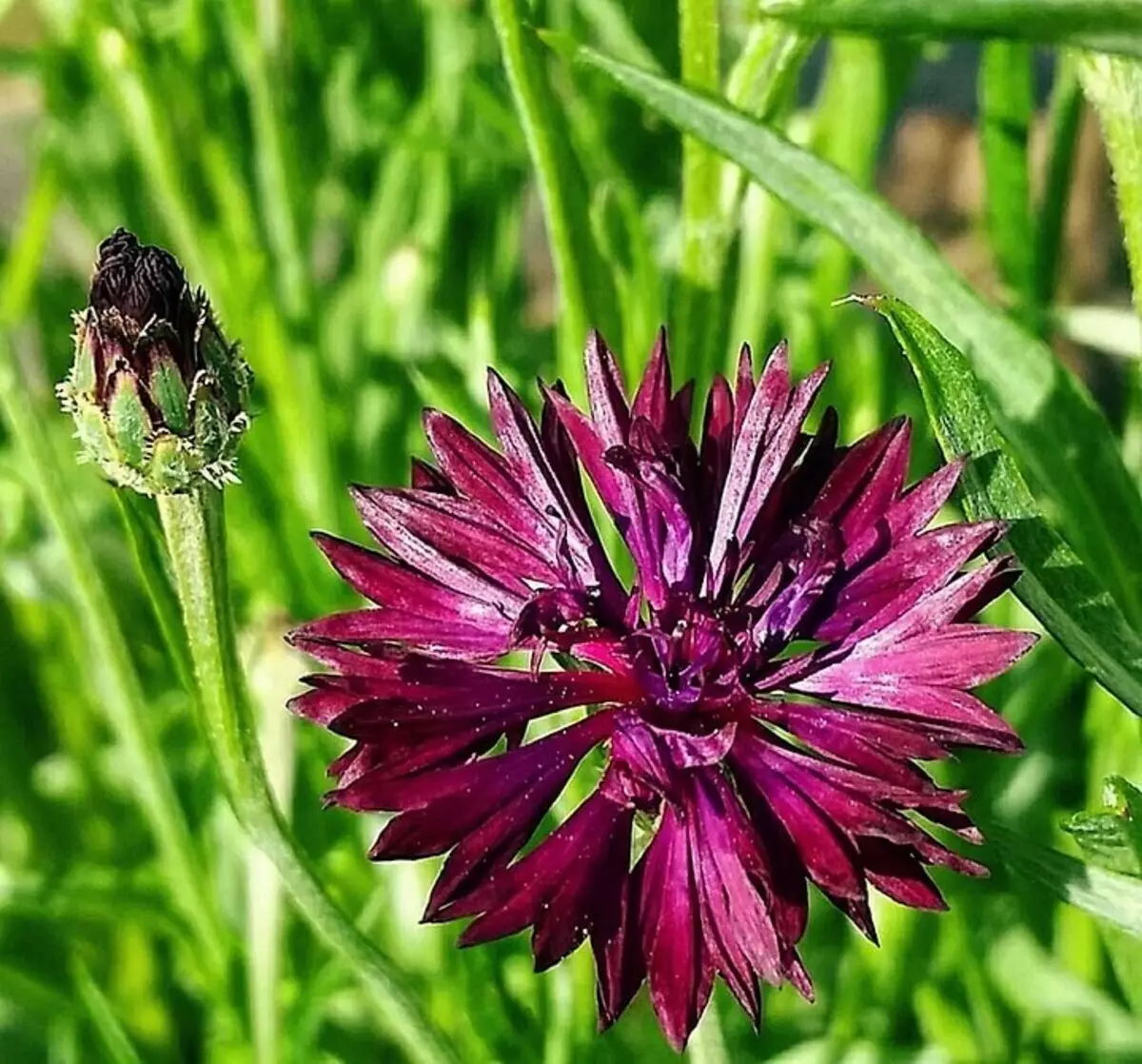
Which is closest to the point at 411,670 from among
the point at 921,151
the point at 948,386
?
the point at 948,386

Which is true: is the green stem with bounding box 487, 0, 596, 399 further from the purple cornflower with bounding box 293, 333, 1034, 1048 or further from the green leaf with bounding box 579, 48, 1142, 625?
the purple cornflower with bounding box 293, 333, 1034, 1048

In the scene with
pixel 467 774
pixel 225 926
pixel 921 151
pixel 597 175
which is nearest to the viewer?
pixel 467 774

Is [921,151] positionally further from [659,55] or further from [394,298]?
[394,298]

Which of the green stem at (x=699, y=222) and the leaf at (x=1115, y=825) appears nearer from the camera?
the leaf at (x=1115, y=825)

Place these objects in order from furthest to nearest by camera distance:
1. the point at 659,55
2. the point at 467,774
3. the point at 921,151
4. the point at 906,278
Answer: the point at 921,151 → the point at 659,55 → the point at 906,278 → the point at 467,774

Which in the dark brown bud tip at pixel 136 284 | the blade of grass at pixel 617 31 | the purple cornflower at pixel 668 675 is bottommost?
the purple cornflower at pixel 668 675

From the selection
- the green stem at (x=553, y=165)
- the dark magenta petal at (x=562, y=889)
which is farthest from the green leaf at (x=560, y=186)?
the dark magenta petal at (x=562, y=889)

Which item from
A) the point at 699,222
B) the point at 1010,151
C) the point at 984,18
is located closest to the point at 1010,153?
the point at 1010,151

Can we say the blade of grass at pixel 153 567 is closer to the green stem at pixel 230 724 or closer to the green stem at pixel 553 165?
the green stem at pixel 230 724
